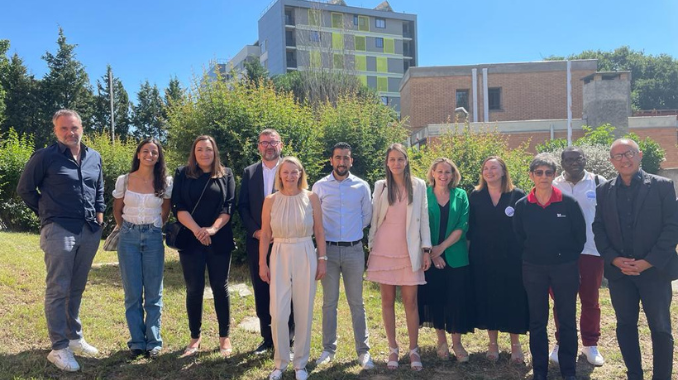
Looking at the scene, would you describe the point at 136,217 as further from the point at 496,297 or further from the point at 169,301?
the point at 496,297

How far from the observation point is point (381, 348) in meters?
5.50

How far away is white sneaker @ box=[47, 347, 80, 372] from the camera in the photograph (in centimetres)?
458

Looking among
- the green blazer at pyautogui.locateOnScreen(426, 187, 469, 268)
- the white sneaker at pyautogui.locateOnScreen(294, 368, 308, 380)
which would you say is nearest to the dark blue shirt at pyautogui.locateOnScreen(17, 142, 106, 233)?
the white sneaker at pyautogui.locateOnScreen(294, 368, 308, 380)

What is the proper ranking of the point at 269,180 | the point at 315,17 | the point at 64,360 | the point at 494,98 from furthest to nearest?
the point at 315,17 → the point at 494,98 → the point at 269,180 → the point at 64,360

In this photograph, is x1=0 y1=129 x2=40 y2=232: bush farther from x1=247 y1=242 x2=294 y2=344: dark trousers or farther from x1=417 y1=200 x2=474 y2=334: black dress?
x1=417 y1=200 x2=474 y2=334: black dress

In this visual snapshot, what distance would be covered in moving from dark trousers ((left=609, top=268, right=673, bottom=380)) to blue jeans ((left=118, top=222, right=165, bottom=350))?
4175mm

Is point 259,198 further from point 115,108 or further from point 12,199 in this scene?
point 115,108

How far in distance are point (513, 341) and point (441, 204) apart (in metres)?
1.53

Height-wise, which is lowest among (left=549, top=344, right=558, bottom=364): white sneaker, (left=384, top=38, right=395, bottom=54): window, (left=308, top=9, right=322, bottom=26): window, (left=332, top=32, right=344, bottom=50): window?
(left=549, top=344, right=558, bottom=364): white sneaker

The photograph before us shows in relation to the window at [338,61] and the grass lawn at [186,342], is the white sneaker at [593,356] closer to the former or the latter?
the grass lawn at [186,342]

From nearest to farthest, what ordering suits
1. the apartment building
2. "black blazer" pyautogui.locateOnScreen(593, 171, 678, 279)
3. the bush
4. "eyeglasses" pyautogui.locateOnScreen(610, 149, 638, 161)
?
"black blazer" pyautogui.locateOnScreen(593, 171, 678, 279) < "eyeglasses" pyautogui.locateOnScreen(610, 149, 638, 161) < the bush < the apartment building

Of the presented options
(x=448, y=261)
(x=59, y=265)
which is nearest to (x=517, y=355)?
(x=448, y=261)

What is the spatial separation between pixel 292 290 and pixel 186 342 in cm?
169

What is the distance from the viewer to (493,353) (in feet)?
A: 16.7
